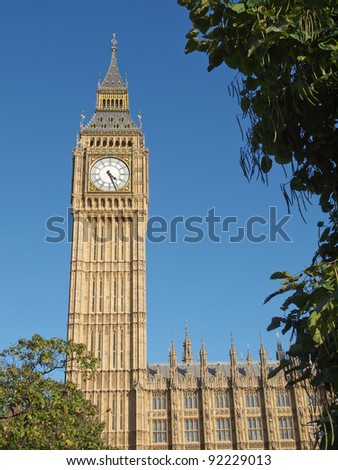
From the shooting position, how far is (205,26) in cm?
659

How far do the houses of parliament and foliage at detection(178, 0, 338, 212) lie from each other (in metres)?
40.8

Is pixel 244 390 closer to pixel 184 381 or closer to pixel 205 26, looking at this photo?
pixel 184 381

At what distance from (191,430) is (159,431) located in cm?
264

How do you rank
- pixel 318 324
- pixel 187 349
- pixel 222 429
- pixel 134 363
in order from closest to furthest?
pixel 318 324 → pixel 134 363 → pixel 222 429 → pixel 187 349

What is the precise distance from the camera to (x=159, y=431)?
1903 inches

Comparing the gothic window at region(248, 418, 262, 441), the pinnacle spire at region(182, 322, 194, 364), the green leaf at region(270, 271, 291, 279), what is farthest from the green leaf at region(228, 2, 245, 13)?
the pinnacle spire at region(182, 322, 194, 364)

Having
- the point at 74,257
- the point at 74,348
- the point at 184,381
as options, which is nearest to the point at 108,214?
the point at 74,257

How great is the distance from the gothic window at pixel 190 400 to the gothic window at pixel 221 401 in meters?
1.85

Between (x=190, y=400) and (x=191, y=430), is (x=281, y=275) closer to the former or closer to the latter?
(x=191, y=430)

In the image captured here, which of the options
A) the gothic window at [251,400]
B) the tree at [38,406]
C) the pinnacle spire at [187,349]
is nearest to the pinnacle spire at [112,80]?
the pinnacle spire at [187,349]

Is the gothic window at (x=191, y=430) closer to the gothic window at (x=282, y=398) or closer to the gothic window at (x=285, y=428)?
the gothic window at (x=285, y=428)

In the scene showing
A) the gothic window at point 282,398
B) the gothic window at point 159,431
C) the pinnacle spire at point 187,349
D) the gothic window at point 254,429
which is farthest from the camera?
the pinnacle spire at point 187,349

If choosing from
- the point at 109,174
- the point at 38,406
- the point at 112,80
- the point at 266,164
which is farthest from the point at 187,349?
the point at 266,164

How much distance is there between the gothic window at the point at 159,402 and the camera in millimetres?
49375
